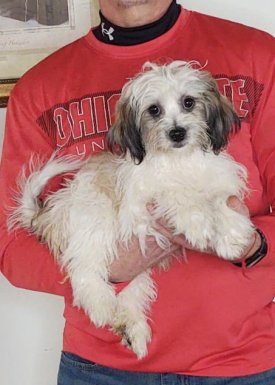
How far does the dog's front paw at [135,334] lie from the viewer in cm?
163

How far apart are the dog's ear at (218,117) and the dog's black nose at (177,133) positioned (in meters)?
0.08

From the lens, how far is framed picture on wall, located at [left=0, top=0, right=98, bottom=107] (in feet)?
7.38

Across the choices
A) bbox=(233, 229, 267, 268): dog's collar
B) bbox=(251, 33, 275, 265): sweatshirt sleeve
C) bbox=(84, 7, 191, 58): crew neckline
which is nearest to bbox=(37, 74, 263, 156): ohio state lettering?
bbox=(84, 7, 191, 58): crew neckline

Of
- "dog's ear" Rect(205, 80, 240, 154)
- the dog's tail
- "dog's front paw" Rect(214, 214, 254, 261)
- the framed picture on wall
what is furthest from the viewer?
the framed picture on wall

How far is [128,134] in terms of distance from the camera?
1.63 m

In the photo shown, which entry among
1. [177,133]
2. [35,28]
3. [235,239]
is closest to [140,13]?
[177,133]

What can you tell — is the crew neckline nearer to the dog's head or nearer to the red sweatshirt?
the red sweatshirt

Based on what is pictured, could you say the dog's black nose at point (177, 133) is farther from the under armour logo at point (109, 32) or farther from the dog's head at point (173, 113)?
the under armour logo at point (109, 32)

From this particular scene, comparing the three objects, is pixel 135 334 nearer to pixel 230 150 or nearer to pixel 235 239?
pixel 235 239

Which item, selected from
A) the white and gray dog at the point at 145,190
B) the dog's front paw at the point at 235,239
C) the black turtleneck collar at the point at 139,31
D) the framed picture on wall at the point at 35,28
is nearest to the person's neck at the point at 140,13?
the black turtleneck collar at the point at 139,31

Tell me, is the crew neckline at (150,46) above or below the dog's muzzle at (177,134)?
above

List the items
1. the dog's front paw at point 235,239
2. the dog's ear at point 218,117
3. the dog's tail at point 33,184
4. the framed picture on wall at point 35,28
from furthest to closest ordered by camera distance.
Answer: the framed picture on wall at point 35,28 → the dog's tail at point 33,184 → the dog's ear at point 218,117 → the dog's front paw at point 235,239

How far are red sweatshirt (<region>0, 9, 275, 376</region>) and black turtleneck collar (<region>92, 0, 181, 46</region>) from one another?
0.02 metres

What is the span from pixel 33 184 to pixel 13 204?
0.08m
